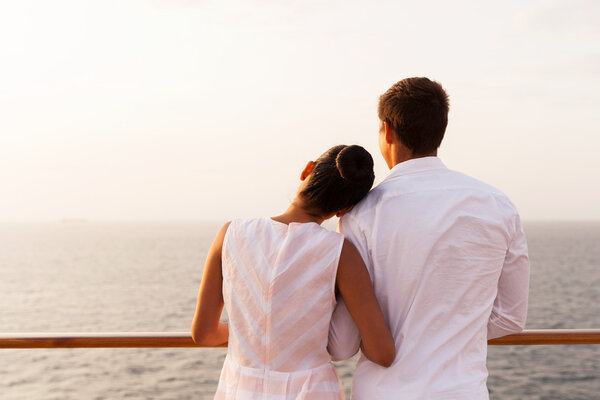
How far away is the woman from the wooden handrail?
441 mm

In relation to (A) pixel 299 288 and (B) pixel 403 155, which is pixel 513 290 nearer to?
(B) pixel 403 155

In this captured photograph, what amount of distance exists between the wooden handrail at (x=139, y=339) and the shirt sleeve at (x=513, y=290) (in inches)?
8.7

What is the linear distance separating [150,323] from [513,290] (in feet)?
143

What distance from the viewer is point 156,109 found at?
8662cm

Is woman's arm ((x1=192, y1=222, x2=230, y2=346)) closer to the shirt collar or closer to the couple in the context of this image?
the couple

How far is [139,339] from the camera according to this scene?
6.26 feet

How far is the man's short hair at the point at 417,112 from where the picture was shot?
4.84 ft

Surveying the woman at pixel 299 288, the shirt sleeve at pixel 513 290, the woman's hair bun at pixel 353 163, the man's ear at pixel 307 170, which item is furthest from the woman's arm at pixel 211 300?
the shirt sleeve at pixel 513 290

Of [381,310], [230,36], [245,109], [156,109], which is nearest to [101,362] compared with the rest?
[230,36]

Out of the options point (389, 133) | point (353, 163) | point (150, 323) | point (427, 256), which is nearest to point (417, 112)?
point (389, 133)

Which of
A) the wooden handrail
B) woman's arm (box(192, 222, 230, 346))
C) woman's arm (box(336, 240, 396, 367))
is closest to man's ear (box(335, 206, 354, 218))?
woman's arm (box(336, 240, 396, 367))

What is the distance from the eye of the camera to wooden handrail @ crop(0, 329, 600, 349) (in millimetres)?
1889

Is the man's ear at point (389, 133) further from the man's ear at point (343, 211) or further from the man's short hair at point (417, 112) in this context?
the man's ear at point (343, 211)

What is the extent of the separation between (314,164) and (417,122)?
28 cm
